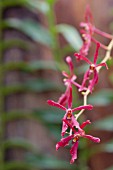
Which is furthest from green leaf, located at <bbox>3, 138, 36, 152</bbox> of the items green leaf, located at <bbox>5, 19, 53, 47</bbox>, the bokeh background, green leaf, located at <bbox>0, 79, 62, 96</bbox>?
green leaf, located at <bbox>5, 19, 53, 47</bbox>

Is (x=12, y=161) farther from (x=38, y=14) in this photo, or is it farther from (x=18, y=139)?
(x=38, y=14)

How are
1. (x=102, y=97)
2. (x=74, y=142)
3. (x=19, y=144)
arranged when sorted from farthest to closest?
(x=19, y=144) → (x=102, y=97) → (x=74, y=142)

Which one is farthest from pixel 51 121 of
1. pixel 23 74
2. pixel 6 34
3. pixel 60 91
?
pixel 6 34

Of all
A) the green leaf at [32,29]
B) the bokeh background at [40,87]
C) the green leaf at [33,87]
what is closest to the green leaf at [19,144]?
the bokeh background at [40,87]

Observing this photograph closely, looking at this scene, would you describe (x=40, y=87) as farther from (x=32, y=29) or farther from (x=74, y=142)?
(x=74, y=142)

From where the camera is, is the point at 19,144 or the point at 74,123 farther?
the point at 19,144

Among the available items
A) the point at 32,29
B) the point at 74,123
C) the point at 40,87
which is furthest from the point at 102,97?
the point at 74,123

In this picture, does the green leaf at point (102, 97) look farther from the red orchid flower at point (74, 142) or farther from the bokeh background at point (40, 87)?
the red orchid flower at point (74, 142)
